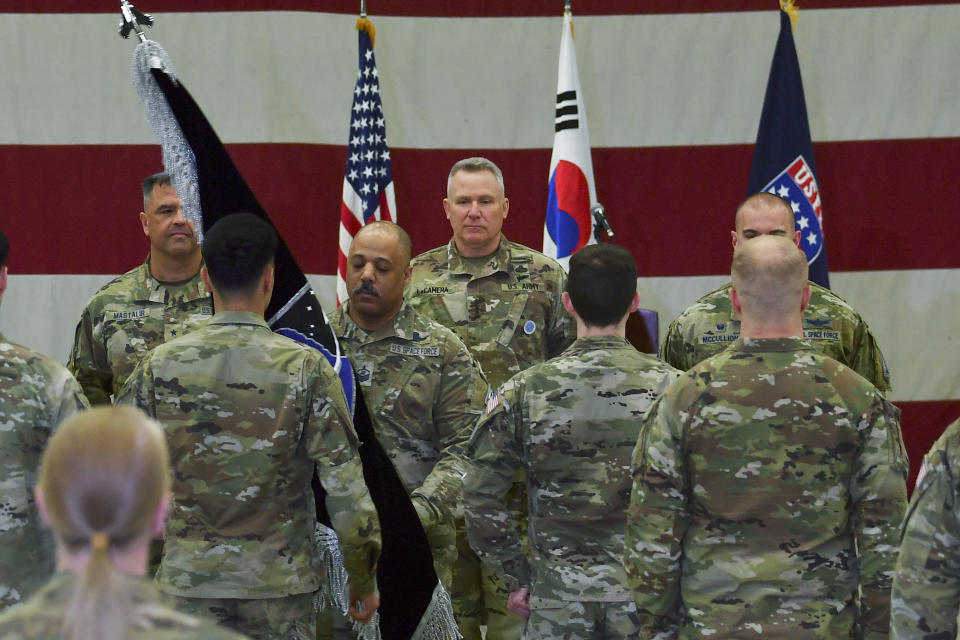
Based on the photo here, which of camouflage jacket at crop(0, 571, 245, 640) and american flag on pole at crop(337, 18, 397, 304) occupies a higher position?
american flag on pole at crop(337, 18, 397, 304)

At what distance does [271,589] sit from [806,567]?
1.10 meters

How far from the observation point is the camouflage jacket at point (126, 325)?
3.79 m

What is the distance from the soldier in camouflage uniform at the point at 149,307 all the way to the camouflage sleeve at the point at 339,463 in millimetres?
1235

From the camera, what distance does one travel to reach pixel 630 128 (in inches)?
204

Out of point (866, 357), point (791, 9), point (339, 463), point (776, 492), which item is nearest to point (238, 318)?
point (339, 463)

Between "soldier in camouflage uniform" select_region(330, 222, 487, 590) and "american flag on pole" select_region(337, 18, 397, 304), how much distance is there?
1139 mm

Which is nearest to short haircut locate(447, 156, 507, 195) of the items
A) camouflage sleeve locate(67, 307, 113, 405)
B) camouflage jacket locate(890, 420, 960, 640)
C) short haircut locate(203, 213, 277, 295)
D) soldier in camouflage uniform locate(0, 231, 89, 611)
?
camouflage sleeve locate(67, 307, 113, 405)

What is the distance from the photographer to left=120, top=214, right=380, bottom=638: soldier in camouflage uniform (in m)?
2.60

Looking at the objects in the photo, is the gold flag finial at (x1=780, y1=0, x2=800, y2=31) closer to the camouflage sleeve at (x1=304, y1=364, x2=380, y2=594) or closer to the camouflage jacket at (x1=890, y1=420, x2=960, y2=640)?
the camouflage sleeve at (x1=304, y1=364, x2=380, y2=594)

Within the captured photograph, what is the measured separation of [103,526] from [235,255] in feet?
5.02

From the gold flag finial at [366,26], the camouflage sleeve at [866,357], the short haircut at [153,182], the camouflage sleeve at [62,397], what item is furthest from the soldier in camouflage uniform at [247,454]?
the gold flag finial at [366,26]

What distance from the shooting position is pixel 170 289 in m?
3.91

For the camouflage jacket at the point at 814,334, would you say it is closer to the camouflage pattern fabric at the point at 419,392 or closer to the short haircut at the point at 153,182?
the camouflage pattern fabric at the point at 419,392

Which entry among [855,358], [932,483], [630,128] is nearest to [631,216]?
[630,128]
